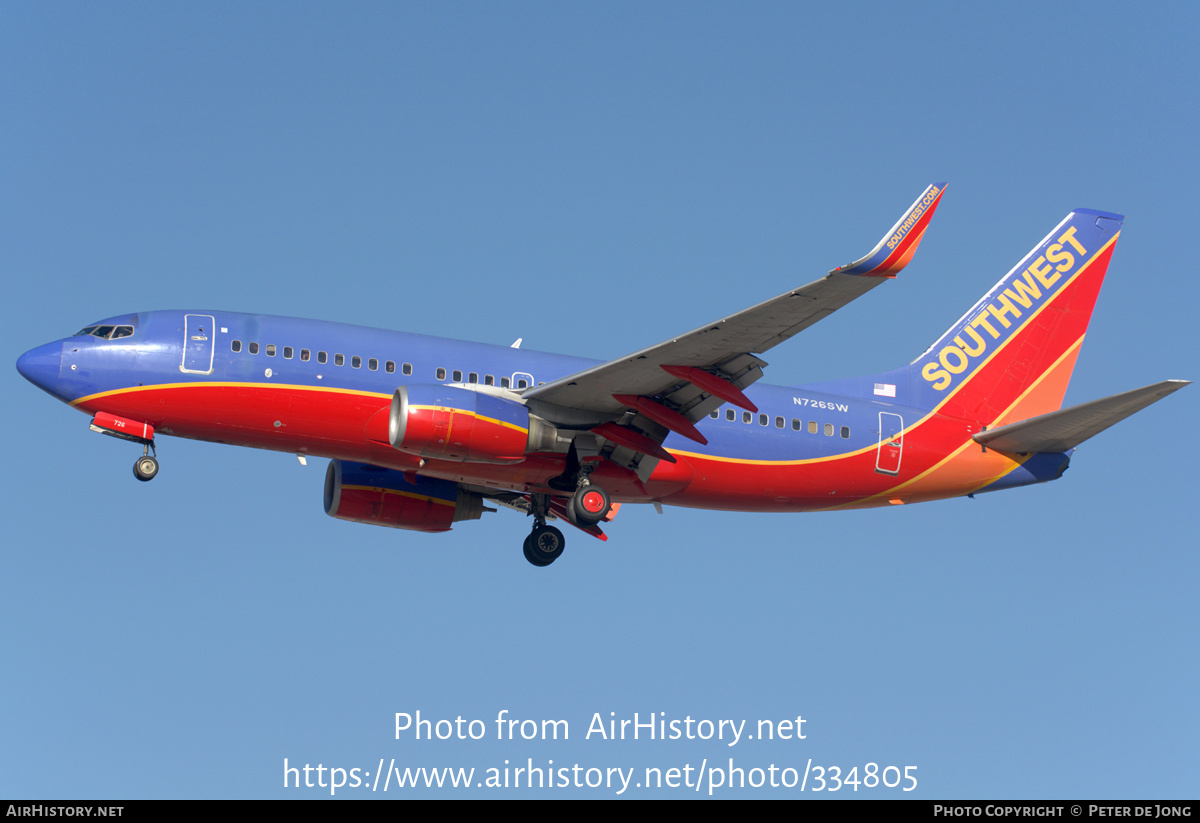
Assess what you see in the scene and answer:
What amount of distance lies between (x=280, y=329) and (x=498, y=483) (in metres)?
6.61

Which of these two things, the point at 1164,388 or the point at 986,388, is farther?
the point at 986,388

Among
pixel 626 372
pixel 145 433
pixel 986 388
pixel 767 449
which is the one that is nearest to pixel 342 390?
pixel 145 433

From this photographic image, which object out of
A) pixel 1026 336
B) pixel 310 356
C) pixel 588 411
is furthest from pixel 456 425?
pixel 1026 336

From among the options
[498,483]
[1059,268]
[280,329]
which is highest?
[1059,268]

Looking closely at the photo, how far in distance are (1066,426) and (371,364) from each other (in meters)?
17.7

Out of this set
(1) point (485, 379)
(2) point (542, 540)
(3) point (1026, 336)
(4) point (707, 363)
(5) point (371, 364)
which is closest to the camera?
(4) point (707, 363)

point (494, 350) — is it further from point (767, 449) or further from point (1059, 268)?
point (1059, 268)

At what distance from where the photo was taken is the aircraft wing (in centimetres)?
2405

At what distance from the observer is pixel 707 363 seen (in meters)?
28.5

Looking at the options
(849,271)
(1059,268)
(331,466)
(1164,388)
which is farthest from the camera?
(1059,268)

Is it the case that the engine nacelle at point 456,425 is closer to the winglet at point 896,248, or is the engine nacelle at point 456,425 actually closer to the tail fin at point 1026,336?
the winglet at point 896,248

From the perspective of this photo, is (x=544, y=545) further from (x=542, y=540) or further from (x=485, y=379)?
(x=485, y=379)

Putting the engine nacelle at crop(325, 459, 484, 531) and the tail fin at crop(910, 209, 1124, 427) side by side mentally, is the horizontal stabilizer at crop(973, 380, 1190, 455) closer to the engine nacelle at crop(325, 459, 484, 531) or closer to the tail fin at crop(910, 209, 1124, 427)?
the tail fin at crop(910, 209, 1124, 427)

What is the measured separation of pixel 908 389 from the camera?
1438 inches
